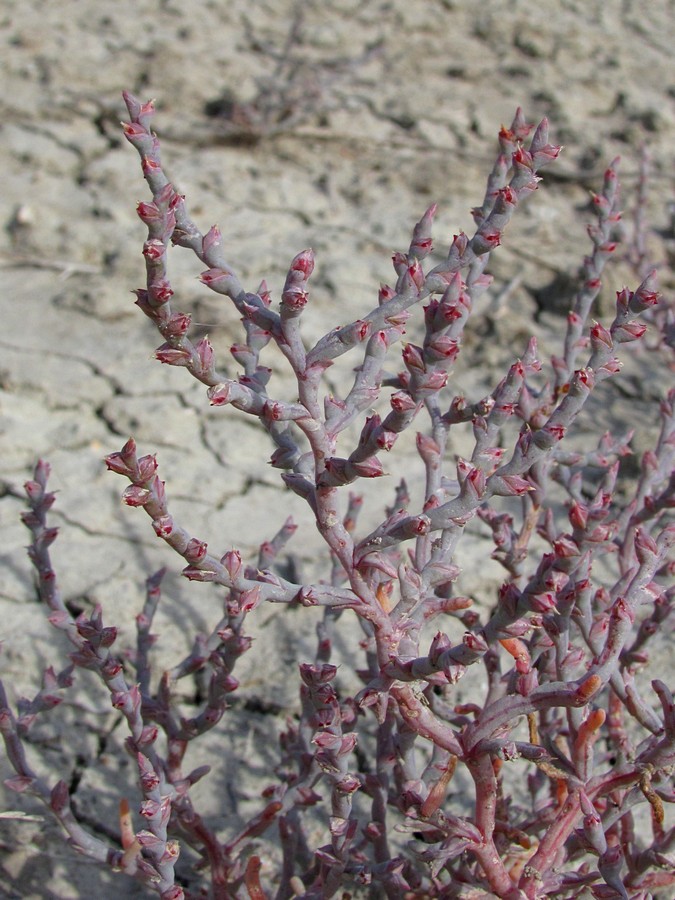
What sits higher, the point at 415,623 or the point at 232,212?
the point at 232,212

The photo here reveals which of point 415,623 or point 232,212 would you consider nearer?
point 415,623

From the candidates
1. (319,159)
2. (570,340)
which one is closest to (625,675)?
(570,340)

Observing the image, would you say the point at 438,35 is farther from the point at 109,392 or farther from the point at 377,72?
the point at 109,392

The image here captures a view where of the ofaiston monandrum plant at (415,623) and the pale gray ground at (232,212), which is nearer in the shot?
the ofaiston monandrum plant at (415,623)

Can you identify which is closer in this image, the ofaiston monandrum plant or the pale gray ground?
the ofaiston monandrum plant
